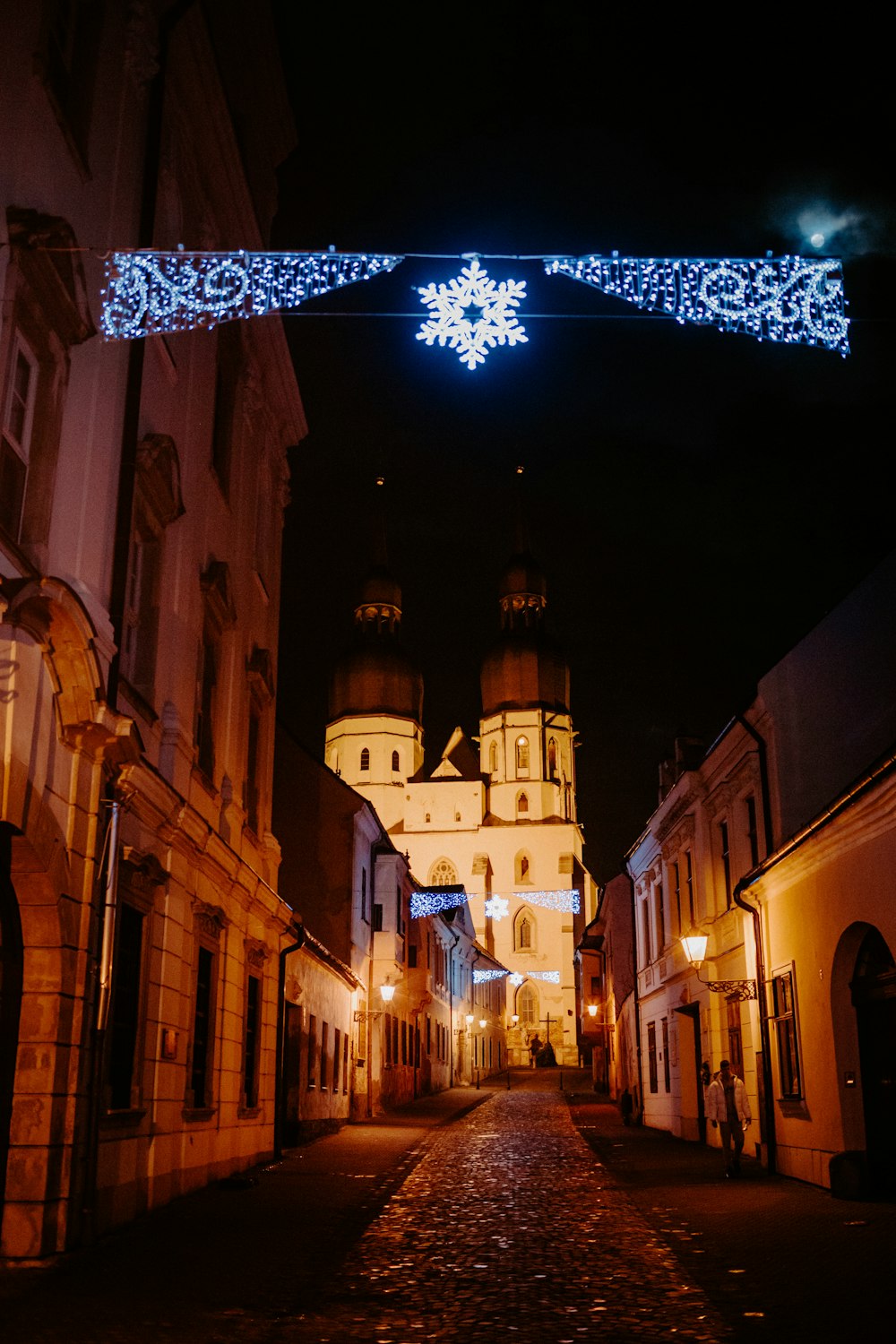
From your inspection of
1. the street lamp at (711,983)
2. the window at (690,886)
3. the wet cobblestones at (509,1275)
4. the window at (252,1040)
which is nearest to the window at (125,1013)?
the wet cobblestones at (509,1275)

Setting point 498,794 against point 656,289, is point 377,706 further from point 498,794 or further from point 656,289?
point 656,289

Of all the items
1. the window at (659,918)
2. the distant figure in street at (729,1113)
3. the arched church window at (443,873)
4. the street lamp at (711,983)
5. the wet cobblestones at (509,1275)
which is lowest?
the wet cobblestones at (509,1275)

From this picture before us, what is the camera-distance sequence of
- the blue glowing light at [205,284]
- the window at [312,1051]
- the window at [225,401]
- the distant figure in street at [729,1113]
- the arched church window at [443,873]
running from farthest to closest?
the arched church window at [443,873], the window at [312,1051], the window at [225,401], the distant figure in street at [729,1113], the blue glowing light at [205,284]

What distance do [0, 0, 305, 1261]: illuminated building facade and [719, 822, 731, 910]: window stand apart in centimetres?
806

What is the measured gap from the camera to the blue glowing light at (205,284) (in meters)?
11.2

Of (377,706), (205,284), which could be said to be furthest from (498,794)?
(205,284)

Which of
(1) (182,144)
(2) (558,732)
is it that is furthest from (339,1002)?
(2) (558,732)

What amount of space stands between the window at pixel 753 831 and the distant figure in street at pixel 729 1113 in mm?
3808

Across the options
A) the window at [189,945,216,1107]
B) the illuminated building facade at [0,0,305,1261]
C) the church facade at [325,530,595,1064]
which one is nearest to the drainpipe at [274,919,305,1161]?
the illuminated building facade at [0,0,305,1261]

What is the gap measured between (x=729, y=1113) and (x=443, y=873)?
8509cm

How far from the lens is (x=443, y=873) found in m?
103

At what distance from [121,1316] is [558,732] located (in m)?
100

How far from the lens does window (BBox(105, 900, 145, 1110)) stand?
12.8 meters

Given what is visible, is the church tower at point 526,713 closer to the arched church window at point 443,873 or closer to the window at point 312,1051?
the arched church window at point 443,873
